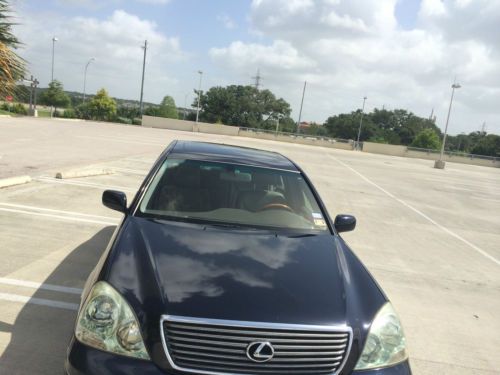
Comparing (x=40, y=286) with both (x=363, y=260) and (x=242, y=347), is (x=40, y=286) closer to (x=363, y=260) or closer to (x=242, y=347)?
(x=242, y=347)

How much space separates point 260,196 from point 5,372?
2.26m

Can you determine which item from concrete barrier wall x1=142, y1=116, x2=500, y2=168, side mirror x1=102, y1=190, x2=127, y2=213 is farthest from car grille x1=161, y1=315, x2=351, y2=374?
concrete barrier wall x1=142, y1=116, x2=500, y2=168

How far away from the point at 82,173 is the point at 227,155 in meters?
7.90

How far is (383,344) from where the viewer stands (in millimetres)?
2541

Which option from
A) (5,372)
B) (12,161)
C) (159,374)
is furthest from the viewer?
(12,161)

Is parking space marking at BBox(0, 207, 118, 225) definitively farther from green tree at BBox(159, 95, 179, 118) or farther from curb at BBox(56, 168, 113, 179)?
green tree at BBox(159, 95, 179, 118)

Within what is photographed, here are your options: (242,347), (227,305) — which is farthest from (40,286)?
(242,347)

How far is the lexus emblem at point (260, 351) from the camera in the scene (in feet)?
7.40

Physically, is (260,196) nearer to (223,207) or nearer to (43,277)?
(223,207)

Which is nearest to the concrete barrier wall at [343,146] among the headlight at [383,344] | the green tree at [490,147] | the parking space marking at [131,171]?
the parking space marking at [131,171]

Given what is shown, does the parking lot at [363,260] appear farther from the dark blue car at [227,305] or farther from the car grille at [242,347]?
the car grille at [242,347]

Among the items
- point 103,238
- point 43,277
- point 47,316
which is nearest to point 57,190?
point 103,238

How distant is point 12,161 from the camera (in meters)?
12.9

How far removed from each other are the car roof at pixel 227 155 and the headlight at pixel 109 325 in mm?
1979
